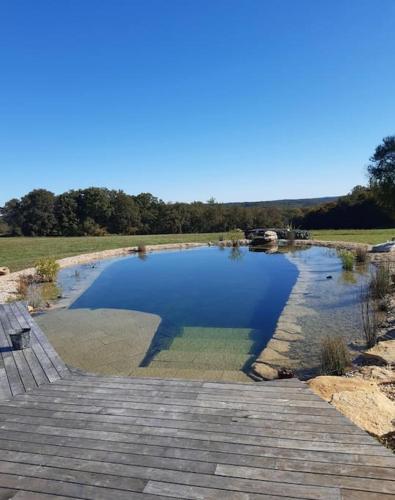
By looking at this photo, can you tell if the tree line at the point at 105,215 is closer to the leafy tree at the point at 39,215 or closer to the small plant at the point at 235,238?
the leafy tree at the point at 39,215

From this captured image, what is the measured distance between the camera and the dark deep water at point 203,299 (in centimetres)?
536

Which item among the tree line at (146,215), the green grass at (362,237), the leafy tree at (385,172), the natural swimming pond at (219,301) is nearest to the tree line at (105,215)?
the tree line at (146,215)

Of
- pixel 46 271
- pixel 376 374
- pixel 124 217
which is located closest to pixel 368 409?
pixel 376 374

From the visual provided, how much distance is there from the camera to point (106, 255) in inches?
660

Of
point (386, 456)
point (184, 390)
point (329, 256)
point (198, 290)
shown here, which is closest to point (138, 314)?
point (198, 290)

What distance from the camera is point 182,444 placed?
228 centimetres

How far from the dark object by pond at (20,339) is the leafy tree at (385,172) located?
14515 mm

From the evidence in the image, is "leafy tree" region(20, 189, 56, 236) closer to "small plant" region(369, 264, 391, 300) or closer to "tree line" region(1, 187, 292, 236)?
"tree line" region(1, 187, 292, 236)

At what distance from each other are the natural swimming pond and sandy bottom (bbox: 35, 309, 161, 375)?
8cm

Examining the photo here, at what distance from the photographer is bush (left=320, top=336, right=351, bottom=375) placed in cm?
413

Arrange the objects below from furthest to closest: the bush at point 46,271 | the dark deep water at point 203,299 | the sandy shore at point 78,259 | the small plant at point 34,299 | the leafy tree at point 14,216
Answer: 1. the leafy tree at point 14,216
2. the bush at point 46,271
3. the sandy shore at point 78,259
4. the small plant at point 34,299
5. the dark deep water at point 203,299

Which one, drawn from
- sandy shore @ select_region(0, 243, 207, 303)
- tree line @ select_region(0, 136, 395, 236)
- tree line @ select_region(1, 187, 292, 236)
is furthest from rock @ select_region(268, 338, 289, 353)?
tree line @ select_region(1, 187, 292, 236)

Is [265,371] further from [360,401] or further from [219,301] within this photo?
[219,301]

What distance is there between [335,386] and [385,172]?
555 inches
